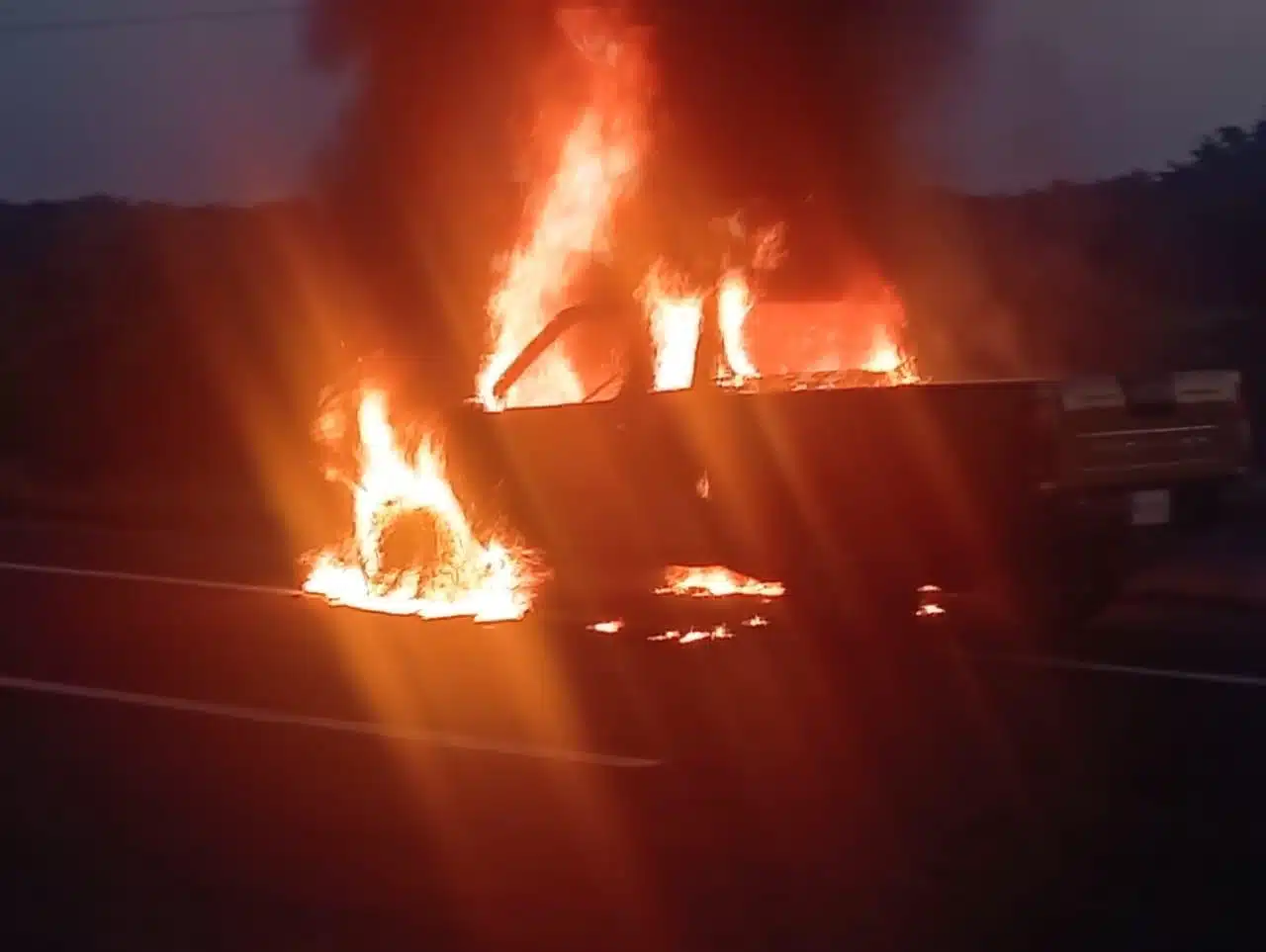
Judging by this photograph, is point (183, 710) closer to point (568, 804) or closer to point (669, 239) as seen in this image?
point (568, 804)

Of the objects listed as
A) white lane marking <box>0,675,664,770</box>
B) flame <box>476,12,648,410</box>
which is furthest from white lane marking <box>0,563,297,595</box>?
white lane marking <box>0,675,664,770</box>

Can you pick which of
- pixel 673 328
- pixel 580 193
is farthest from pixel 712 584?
pixel 580 193

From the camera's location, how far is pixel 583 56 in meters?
15.4

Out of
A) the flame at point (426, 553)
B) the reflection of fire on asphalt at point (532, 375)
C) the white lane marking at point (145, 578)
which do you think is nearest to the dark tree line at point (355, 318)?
the reflection of fire on asphalt at point (532, 375)

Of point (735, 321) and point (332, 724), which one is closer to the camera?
point (332, 724)

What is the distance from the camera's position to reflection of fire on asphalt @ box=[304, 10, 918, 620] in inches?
447

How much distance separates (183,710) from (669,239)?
5.27 meters

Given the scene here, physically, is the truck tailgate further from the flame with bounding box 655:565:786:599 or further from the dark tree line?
the dark tree line

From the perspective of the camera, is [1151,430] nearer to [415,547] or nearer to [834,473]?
[834,473]

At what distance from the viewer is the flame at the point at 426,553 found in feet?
37.2

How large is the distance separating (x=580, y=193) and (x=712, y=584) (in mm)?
4156

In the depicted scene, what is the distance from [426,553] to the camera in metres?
11.6

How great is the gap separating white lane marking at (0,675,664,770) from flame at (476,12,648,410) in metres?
2.89

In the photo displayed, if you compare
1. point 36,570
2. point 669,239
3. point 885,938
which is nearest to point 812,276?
point 669,239
